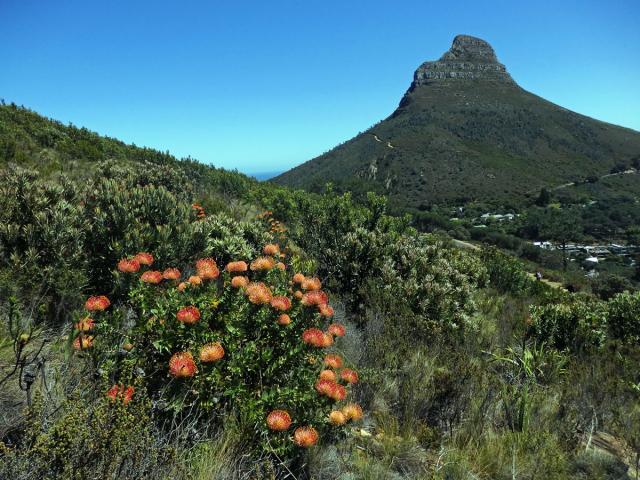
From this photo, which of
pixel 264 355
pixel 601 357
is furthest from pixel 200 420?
pixel 601 357

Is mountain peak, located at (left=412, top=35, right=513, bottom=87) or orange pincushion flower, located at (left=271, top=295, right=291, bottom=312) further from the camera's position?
mountain peak, located at (left=412, top=35, right=513, bottom=87)

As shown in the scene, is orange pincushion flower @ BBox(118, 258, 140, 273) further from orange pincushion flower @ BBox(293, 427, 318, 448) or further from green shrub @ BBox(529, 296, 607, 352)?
green shrub @ BBox(529, 296, 607, 352)

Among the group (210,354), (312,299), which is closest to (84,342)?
Answer: (210,354)

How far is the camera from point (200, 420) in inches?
91.1

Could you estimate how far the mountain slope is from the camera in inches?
2965

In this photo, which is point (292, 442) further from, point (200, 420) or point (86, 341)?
point (86, 341)

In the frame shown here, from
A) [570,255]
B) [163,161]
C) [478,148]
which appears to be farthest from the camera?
[478,148]

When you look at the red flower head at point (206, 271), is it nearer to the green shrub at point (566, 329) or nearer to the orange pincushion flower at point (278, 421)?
A: the orange pincushion flower at point (278, 421)

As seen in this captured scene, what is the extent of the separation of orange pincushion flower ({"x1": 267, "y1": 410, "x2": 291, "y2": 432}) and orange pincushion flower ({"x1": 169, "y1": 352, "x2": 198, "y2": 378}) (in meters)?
0.49

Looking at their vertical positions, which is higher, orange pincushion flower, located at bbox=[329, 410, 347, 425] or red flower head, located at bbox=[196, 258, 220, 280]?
red flower head, located at bbox=[196, 258, 220, 280]

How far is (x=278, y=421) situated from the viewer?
6.54ft

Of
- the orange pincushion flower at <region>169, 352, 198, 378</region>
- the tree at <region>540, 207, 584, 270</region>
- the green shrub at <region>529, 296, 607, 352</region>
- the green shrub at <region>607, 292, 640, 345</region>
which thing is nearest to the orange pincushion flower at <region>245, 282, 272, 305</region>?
the orange pincushion flower at <region>169, 352, 198, 378</region>

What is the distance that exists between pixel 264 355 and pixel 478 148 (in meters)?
94.1

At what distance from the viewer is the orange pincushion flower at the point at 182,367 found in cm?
199
